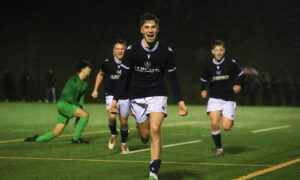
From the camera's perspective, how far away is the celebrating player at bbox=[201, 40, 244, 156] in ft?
41.9

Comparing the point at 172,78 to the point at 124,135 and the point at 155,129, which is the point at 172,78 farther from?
the point at 124,135

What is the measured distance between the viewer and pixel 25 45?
46906mm

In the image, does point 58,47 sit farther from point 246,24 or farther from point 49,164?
point 49,164

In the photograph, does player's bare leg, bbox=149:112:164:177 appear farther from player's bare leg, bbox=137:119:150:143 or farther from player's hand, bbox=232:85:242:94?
player's hand, bbox=232:85:242:94

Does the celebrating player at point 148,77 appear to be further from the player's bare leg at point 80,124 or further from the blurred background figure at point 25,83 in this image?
the blurred background figure at point 25,83

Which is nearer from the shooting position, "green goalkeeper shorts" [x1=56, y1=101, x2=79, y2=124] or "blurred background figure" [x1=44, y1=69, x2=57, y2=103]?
"green goalkeeper shorts" [x1=56, y1=101, x2=79, y2=124]

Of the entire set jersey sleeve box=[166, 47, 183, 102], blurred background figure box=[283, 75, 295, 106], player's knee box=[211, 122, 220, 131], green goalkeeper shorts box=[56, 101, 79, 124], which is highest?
jersey sleeve box=[166, 47, 183, 102]

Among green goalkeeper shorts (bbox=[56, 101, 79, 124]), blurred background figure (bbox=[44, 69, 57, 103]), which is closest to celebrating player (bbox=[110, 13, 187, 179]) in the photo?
green goalkeeper shorts (bbox=[56, 101, 79, 124])

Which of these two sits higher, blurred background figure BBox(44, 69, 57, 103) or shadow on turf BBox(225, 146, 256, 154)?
blurred background figure BBox(44, 69, 57, 103)

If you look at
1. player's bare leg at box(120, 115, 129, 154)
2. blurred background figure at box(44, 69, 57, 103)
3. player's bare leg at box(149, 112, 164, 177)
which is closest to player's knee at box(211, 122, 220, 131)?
player's bare leg at box(120, 115, 129, 154)

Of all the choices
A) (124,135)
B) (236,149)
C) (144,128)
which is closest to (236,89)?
(236,149)

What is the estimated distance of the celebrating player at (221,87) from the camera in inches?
503

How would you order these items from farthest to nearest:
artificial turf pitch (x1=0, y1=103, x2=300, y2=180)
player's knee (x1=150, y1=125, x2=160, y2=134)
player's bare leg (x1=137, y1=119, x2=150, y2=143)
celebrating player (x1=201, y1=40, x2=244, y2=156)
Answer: celebrating player (x1=201, y1=40, x2=244, y2=156) < artificial turf pitch (x1=0, y1=103, x2=300, y2=180) < player's bare leg (x1=137, y1=119, x2=150, y2=143) < player's knee (x1=150, y1=125, x2=160, y2=134)

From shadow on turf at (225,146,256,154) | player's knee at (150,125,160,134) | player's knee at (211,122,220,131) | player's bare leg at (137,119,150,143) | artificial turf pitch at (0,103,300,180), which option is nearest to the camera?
player's knee at (150,125,160,134)
